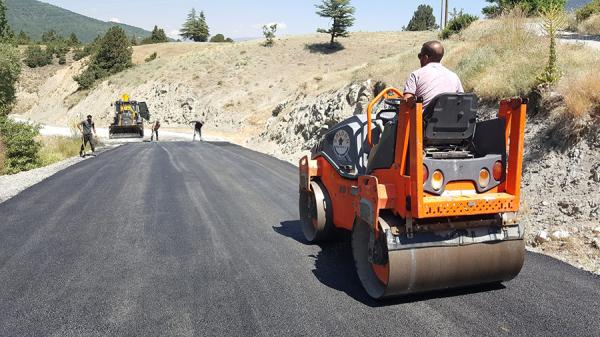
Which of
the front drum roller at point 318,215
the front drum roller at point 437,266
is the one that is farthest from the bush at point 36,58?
the front drum roller at point 437,266

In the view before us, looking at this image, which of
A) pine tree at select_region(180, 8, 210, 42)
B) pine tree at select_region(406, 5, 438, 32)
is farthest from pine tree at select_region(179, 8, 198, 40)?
pine tree at select_region(406, 5, 438, 32)

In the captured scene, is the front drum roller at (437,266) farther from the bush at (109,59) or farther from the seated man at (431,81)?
the bush at (109,59)

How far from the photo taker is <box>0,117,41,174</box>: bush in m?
17.2

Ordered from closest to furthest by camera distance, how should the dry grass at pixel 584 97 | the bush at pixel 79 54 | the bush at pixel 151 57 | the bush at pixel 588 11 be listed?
the dry grass at pixel 584 97, the bush at pixel 588 11, the bush at pixel 151 57, the bush at pixel 79 54

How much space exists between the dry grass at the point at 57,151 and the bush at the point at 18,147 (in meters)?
0.62

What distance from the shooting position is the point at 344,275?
533 cm

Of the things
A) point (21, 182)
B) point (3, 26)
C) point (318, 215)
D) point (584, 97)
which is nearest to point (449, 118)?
point (318, 215)

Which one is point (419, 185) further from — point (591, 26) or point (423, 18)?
point (423, 18)

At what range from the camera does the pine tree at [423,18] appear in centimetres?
9575

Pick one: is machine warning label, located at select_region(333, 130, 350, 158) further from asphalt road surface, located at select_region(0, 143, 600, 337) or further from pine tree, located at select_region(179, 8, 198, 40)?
pine tree, located at select_region(179, 8, 198, 40)

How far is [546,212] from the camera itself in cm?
732

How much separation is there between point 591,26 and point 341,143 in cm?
2203

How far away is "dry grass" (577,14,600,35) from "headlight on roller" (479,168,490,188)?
2122cm

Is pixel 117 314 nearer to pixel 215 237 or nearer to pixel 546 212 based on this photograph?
pixel 215 237
